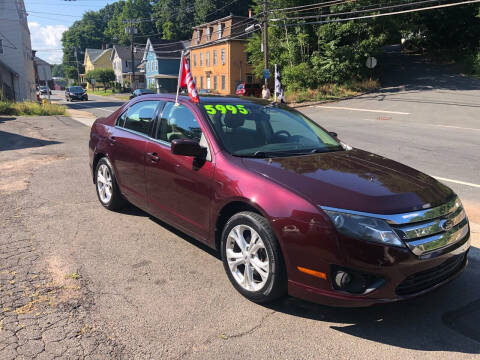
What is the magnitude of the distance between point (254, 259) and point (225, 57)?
48424 millimetres

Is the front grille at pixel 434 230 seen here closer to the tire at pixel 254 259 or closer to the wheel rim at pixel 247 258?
the tire at pixel 254 259

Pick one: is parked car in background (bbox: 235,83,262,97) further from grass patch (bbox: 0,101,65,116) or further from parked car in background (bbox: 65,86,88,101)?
parked car in background (bbox: 65,86,88,101)

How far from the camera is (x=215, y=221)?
3514 mm

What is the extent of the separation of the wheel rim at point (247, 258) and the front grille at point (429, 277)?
0.98 m

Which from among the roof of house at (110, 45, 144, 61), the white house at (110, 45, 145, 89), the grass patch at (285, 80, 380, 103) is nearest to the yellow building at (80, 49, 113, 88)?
the white house at (110, 45, 145, 89)

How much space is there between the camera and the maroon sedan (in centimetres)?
270

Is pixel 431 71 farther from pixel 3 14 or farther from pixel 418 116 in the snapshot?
pixel 3 14

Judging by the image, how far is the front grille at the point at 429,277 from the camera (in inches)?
108

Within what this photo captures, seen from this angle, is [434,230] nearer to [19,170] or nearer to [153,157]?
[153,157]

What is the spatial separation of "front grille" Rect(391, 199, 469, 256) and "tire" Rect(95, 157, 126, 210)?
377 centimetres

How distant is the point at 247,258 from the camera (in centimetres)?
322

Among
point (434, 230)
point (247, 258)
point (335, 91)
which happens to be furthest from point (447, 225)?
point (335, 91)

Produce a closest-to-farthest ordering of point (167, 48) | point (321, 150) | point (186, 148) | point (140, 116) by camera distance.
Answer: point (186, 148)
point (321, 150)
point (140, 116)
point (167, 48)

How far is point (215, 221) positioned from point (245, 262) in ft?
1.57
